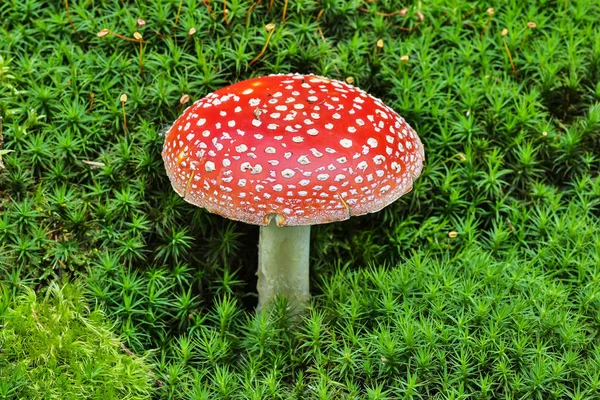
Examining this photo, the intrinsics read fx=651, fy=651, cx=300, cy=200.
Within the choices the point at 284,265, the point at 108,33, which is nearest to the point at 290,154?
the point at 284,265

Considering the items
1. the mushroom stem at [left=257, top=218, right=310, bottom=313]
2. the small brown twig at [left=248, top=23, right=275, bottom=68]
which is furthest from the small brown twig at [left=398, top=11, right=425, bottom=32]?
the mushroom stem at [left=257, top=218, right=310, bottom=313]

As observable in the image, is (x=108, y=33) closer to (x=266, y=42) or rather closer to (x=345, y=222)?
(x=266, y=42)

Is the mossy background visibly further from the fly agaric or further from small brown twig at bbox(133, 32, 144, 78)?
the fly agaric

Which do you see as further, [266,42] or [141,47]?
[266,42]

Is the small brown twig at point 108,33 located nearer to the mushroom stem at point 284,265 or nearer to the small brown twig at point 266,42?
the small brown twig at point 266,42

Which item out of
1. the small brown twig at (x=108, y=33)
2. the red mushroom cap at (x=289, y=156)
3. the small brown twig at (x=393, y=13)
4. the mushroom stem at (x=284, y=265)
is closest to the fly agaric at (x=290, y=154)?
the red mushroom cap at (x=289, y=156)
